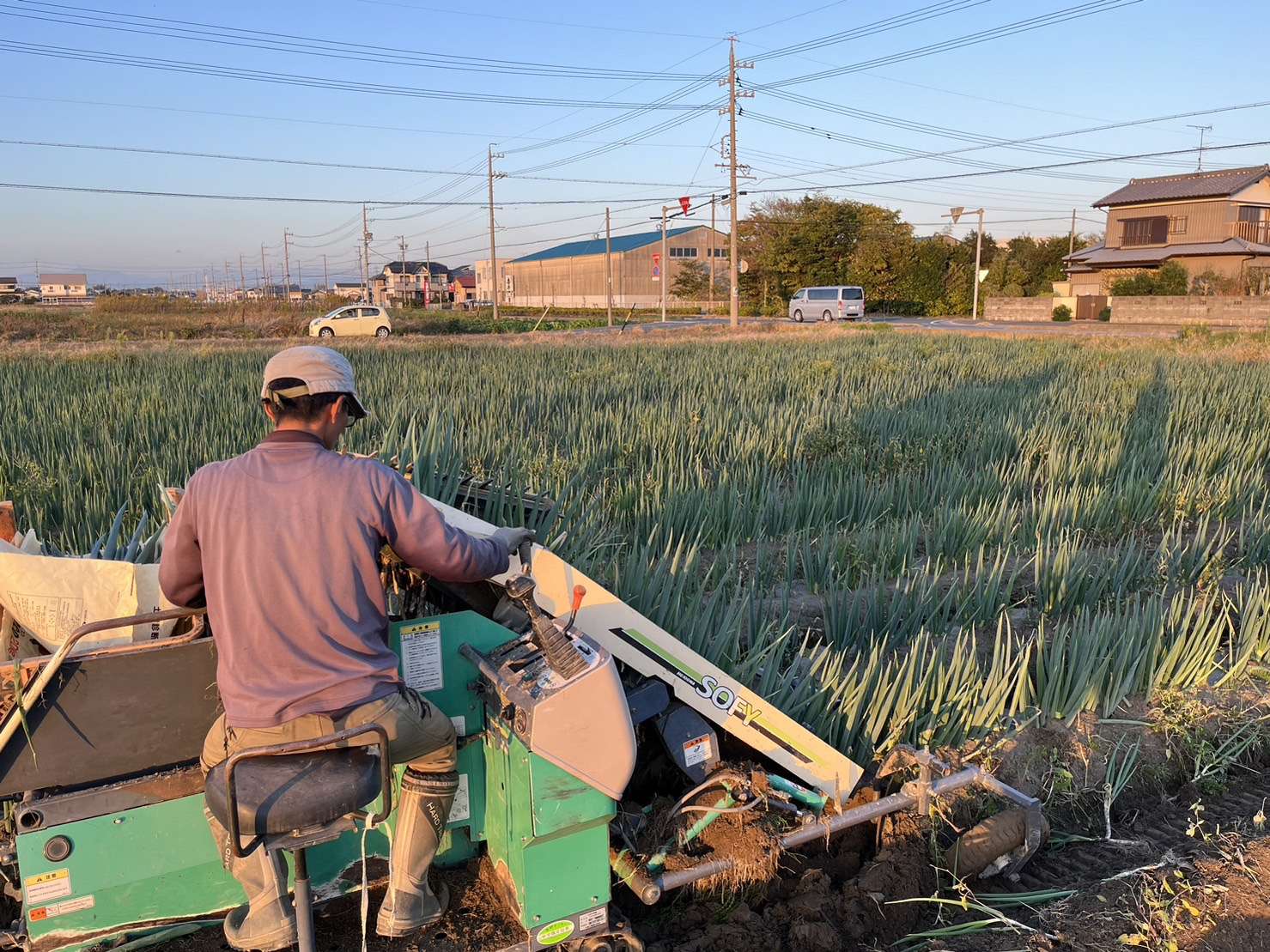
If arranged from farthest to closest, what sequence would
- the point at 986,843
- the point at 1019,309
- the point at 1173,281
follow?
the point at 1019,309 → the point at 1173,281 → the point at 986,843

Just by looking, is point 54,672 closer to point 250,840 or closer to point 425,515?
point 250,840

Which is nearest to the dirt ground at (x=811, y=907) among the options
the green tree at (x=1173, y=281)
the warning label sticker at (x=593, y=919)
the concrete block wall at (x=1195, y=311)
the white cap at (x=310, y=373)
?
the warning label sticker at (x=593, y=919)

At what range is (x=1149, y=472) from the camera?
720 centimetres

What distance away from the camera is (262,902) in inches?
82.3

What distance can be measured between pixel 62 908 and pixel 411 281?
9465cm

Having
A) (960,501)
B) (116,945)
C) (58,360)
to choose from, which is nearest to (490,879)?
(116,945)

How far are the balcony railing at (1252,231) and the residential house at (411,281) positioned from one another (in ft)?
178

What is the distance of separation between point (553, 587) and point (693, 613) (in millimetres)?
1113

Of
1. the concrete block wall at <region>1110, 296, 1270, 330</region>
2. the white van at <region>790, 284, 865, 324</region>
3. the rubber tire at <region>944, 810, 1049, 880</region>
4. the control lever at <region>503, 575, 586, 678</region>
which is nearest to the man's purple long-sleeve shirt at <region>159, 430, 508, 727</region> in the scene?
the control lever at <region>503, 575, 586, 678</region>

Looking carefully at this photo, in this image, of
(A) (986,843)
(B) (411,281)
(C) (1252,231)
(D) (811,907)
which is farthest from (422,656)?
(B) (411,281)

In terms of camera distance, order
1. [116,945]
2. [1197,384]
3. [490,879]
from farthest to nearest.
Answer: [1197,384] → [490,879] → [116,945]

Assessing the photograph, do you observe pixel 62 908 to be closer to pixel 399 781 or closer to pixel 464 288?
pixel 399 781

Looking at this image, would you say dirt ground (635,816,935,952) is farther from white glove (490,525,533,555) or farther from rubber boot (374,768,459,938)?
white glove (490,525,533,555)

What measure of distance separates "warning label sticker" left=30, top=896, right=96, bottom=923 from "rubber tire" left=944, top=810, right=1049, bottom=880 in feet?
7.24
